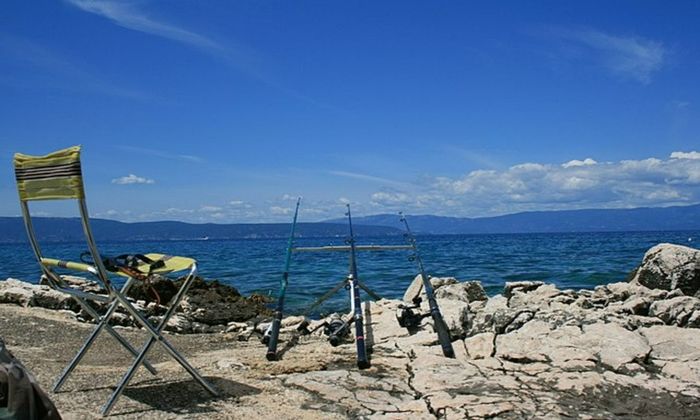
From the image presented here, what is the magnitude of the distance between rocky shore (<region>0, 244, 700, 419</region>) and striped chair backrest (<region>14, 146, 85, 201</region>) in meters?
1.52

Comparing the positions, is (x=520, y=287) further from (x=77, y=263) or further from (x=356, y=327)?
(x=77, y=263)

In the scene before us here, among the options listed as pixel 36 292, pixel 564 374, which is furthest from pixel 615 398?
pixel 36 292

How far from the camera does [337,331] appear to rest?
7.24 meters

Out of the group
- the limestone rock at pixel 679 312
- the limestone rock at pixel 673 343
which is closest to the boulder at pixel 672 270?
the limestone rock at pixel 679 312

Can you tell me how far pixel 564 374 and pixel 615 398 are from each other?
0.54 m

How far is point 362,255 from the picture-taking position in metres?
32.8

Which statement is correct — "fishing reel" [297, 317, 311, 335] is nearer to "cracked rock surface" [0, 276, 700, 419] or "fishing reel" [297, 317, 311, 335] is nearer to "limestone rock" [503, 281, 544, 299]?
"cracked rock surface" [0, 276, 700, 419]

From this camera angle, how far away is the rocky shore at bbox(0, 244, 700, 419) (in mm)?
4477

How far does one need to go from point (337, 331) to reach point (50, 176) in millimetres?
3999

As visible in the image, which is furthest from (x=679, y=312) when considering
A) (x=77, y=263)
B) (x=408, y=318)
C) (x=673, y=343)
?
(x=77, y=263)

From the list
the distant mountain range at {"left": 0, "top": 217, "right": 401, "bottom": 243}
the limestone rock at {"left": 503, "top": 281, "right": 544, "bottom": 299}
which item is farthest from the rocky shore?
the distant mountain range at {"left": 0, "top": 217, "right": 401, "bottom": 243}

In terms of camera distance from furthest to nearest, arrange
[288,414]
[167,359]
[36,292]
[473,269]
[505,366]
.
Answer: [473,269] → [36,292] → [167,359] → [505,366] → [288,414]

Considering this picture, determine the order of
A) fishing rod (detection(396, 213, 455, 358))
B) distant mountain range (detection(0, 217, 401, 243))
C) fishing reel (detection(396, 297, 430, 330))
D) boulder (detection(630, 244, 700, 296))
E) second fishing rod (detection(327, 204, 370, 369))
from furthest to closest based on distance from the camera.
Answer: distant mountain range (detection(0, 217, 401, 243))
boulder (detection(630, 244, 700, 296))
fishing reel (detection(396, 297, 430, 330))
fishing rod (detection(396, 213, 455, 358))
second fishing rod (detection(327, 204, 370, 369))

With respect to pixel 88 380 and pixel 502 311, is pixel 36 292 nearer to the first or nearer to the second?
pixel 88 380
